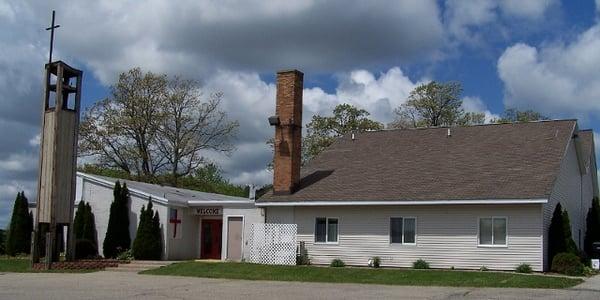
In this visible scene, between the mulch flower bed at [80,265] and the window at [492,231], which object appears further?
the mulch flower bed at [80,265]

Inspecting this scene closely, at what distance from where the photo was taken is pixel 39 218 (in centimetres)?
2956

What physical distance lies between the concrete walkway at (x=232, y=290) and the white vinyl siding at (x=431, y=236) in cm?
316

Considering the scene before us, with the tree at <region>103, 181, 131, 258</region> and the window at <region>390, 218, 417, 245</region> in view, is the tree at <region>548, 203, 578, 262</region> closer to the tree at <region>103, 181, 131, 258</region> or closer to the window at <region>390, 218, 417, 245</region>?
the window at <region>390, 218, 417, 245</region>

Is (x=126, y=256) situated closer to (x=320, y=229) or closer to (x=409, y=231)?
(x=320, y=229)

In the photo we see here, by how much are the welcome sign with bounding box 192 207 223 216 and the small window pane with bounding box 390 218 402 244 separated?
9.13m

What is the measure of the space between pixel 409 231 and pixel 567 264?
18.9 feet

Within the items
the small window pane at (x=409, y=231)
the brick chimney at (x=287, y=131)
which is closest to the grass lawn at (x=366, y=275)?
the small window pane at (x=409, y=231)

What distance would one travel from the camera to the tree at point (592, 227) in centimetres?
3106

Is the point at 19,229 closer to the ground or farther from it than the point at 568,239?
closer to the ground

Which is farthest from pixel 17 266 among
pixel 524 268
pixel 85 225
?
pixel 524 268

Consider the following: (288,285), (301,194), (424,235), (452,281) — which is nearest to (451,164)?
(424,235)

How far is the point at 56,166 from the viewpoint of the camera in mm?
29453

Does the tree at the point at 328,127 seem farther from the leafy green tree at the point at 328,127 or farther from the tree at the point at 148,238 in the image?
the tree at the point at 148,238

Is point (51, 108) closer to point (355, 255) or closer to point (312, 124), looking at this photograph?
point (355, 255)
